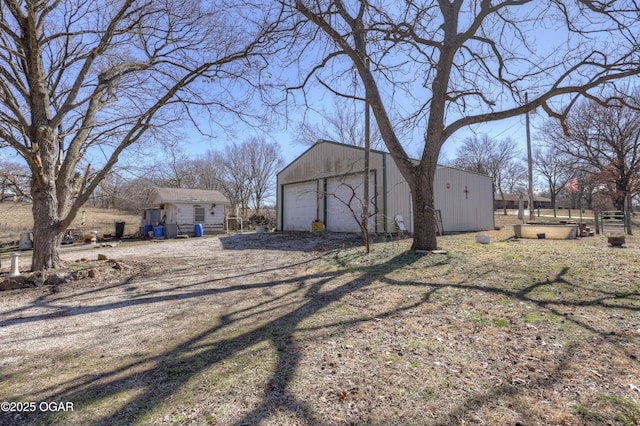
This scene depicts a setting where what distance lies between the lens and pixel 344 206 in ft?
47.0

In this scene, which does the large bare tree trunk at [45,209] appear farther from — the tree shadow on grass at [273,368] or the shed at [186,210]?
the shed at [186,210]

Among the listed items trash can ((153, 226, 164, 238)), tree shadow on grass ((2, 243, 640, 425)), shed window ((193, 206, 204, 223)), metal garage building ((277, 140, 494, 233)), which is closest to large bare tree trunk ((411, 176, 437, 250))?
tree shadow on grass ((2, 243, 640, 425))

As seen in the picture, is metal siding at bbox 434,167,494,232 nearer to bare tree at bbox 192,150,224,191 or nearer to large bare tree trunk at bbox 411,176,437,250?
large bare tree trunk at bbox 411,176,437,250

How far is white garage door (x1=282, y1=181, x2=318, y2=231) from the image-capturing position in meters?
16.4

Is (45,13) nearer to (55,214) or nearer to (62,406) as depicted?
(55,214)

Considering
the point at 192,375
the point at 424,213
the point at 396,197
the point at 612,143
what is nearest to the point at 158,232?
the point at 396,197

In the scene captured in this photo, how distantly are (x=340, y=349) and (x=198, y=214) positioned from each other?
2082 cm

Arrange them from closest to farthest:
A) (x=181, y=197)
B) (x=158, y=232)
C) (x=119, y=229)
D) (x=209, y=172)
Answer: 1. (x=158, y=232)
2. (x=119, y=229)
3. (x=181, y=197)
4. (x=209, y=172)

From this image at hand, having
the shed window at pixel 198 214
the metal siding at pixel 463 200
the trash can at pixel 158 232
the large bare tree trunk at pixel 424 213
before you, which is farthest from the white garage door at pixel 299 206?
the large bare tree trunk at pixel 424 213

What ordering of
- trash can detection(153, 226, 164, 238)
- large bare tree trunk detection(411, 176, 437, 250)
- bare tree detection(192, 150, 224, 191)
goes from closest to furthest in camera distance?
large bare tree trunk detection(411, 176, 437, 250), trash can detection(153, 226, 164, 238), bare tree detection(192, 150, 224, 191)

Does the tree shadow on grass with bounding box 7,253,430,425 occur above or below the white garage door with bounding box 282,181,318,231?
below

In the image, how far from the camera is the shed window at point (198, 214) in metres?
21.5

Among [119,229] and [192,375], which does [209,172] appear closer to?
[119,229]

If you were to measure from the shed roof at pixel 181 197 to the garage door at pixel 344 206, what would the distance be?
10.8m
